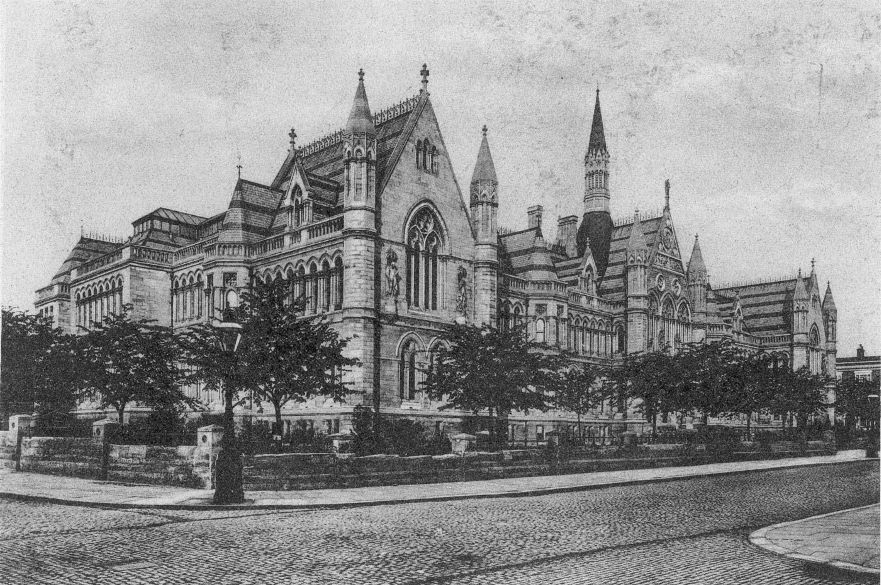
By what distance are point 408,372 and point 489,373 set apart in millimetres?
6189

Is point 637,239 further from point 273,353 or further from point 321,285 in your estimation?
point 273,353

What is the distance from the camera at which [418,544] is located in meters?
13.2

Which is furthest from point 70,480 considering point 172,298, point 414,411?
point 172,298

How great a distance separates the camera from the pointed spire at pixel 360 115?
39219 mm

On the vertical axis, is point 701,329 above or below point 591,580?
above

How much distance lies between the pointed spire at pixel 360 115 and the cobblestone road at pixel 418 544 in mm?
22866

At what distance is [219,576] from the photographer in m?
10.8

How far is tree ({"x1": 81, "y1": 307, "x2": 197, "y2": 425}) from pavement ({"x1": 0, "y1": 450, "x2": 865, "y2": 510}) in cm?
487

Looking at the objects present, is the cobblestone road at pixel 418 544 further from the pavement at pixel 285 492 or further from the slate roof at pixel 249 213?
the slate roof at pixel 249 213

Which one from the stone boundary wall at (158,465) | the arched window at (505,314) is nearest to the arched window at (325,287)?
the arched window at (505,314)

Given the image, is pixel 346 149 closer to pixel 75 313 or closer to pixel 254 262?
pixel 254 262

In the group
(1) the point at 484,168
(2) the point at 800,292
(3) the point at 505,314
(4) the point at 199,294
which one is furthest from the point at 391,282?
(2) the point at 800,292

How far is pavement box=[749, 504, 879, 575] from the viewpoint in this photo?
11.8 m

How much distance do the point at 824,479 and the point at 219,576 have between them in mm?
23044
